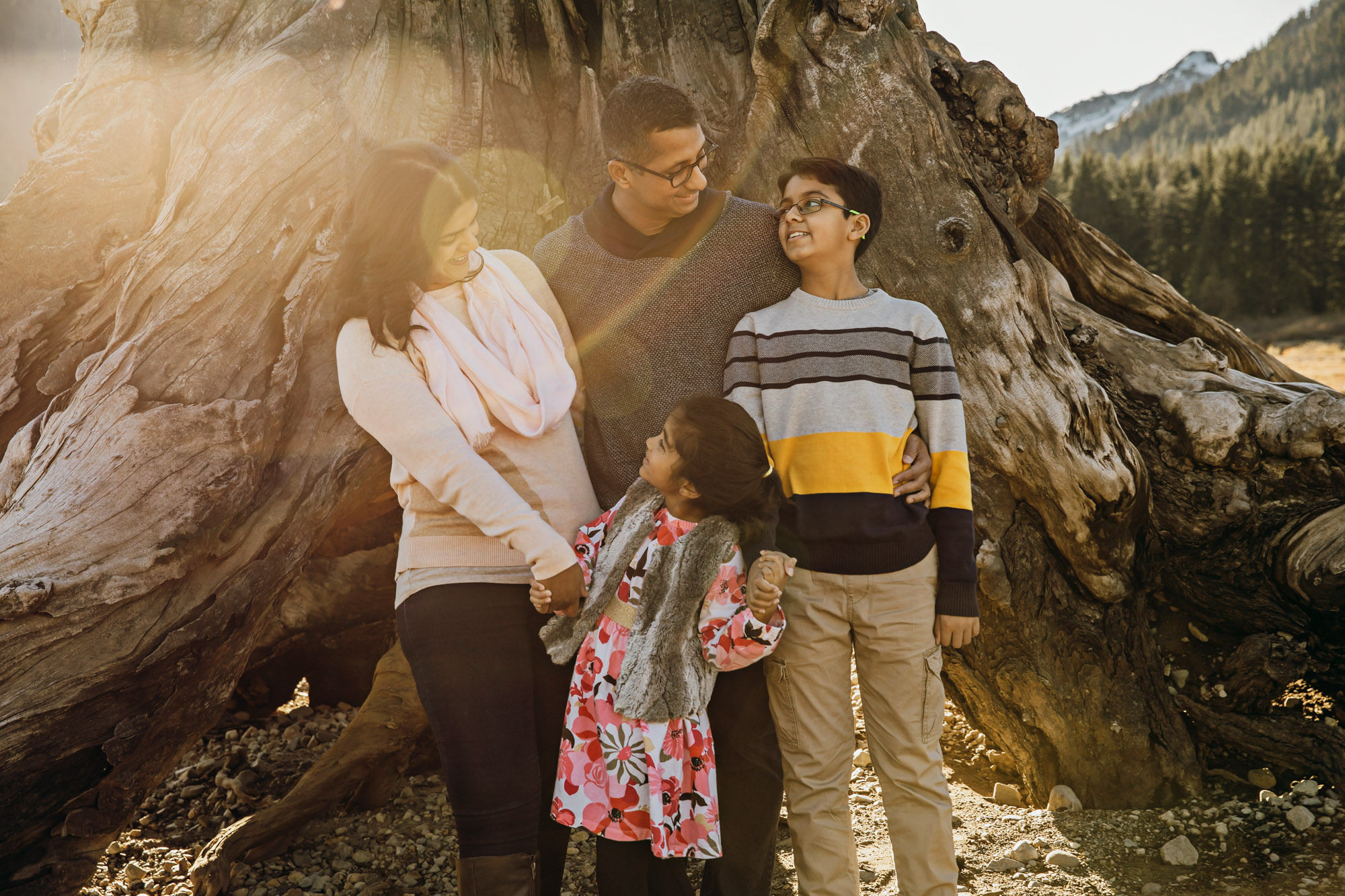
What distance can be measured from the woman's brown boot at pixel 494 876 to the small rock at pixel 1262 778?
110 inches

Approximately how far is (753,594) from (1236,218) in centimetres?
4199

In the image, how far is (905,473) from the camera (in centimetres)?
228

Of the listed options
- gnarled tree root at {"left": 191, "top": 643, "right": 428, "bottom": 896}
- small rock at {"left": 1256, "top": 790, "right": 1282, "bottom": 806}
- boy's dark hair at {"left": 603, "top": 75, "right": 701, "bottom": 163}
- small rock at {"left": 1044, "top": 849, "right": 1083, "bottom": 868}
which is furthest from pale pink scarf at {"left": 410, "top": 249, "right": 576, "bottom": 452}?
small rock at {"left": 1256, "top": 790, "right": 1282, "bottom": 806}

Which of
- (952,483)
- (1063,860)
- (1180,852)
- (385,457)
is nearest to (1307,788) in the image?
(1180,852)

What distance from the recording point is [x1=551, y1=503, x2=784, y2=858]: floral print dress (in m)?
2.06

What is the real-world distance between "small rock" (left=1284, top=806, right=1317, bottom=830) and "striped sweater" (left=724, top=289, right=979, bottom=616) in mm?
1734

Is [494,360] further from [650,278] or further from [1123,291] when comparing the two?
[1123,291]

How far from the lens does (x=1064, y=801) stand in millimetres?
3184

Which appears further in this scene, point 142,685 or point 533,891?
point 142,685

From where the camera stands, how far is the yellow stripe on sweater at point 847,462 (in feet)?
7.38

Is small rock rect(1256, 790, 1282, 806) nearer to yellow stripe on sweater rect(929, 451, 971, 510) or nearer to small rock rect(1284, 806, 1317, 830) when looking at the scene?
small rock rect(1284, 806, 1317, 830)

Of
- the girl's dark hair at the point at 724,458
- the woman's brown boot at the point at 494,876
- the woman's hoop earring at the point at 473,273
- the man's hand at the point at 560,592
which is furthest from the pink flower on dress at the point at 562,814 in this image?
the woman's hoop earring at the point at 473,273

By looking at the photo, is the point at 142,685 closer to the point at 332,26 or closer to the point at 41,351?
the point at 41,351

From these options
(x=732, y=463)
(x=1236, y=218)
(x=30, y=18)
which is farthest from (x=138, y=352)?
(x=1236, y=218)
